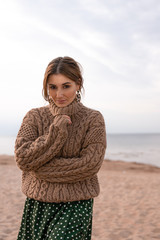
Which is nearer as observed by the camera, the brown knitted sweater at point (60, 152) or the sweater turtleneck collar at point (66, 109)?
the brown knitted sweater at point (60, 152)

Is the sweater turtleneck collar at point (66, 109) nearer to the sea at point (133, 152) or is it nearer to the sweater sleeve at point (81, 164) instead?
the sweater sleeve at point (81, 164)

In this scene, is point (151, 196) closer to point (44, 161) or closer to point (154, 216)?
point (154, 216)

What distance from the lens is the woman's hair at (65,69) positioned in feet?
7.45

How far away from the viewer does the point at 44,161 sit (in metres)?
2.18

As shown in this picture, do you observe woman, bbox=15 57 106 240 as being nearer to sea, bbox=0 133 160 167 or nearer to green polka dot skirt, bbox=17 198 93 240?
green polka dot skirt, bbox=17 198 93 240

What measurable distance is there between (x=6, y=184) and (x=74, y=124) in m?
9.31

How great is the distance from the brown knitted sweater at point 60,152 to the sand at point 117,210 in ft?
11.4

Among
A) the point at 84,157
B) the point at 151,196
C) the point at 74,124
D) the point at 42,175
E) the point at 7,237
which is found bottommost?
the point at 7,237

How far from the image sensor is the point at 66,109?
2312 mm

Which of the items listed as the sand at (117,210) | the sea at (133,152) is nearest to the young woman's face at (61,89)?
the sand at (117,210)

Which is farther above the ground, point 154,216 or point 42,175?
point 42,175

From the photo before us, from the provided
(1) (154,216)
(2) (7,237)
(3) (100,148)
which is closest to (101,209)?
(1) (154,216)

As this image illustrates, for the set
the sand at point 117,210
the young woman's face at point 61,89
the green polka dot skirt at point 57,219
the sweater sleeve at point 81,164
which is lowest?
the sand at point 117,210

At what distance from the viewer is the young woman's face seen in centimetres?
Result: 227
